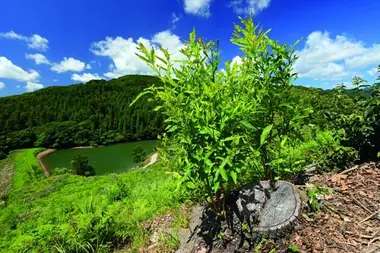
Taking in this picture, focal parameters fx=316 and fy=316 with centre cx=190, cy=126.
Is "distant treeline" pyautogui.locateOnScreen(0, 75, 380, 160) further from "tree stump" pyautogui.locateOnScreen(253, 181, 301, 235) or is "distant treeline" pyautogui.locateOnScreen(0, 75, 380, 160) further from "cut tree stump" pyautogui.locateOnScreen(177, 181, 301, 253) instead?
"tree stump" pyautogui.locateOnScreen(253, 181, 301, 235)

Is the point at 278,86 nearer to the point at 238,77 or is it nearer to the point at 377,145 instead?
the point at 238,77

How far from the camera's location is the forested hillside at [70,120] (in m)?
114

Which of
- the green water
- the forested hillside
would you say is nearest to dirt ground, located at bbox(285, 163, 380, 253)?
the green water

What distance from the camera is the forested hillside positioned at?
374 ft

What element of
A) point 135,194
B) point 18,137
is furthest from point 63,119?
point 135,194

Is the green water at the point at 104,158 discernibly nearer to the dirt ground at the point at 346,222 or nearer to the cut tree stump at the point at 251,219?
the cut tree stump at the point at 251,219

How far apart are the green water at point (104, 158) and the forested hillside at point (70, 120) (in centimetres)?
905

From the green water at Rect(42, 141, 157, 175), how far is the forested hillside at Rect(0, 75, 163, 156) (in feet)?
29.7

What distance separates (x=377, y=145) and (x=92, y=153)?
109 metres

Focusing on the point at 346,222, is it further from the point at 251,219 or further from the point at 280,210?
the point at 251,219

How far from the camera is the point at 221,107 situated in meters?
3.57

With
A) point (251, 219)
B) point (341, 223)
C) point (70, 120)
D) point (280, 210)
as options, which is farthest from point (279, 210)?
point (70, 120)

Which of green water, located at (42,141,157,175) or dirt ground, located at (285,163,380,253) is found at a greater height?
dirt ground, located at (285,163,380,253)

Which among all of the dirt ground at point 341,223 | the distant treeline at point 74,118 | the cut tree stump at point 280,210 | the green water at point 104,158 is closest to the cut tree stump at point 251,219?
the cut tree stump at point 280,210
